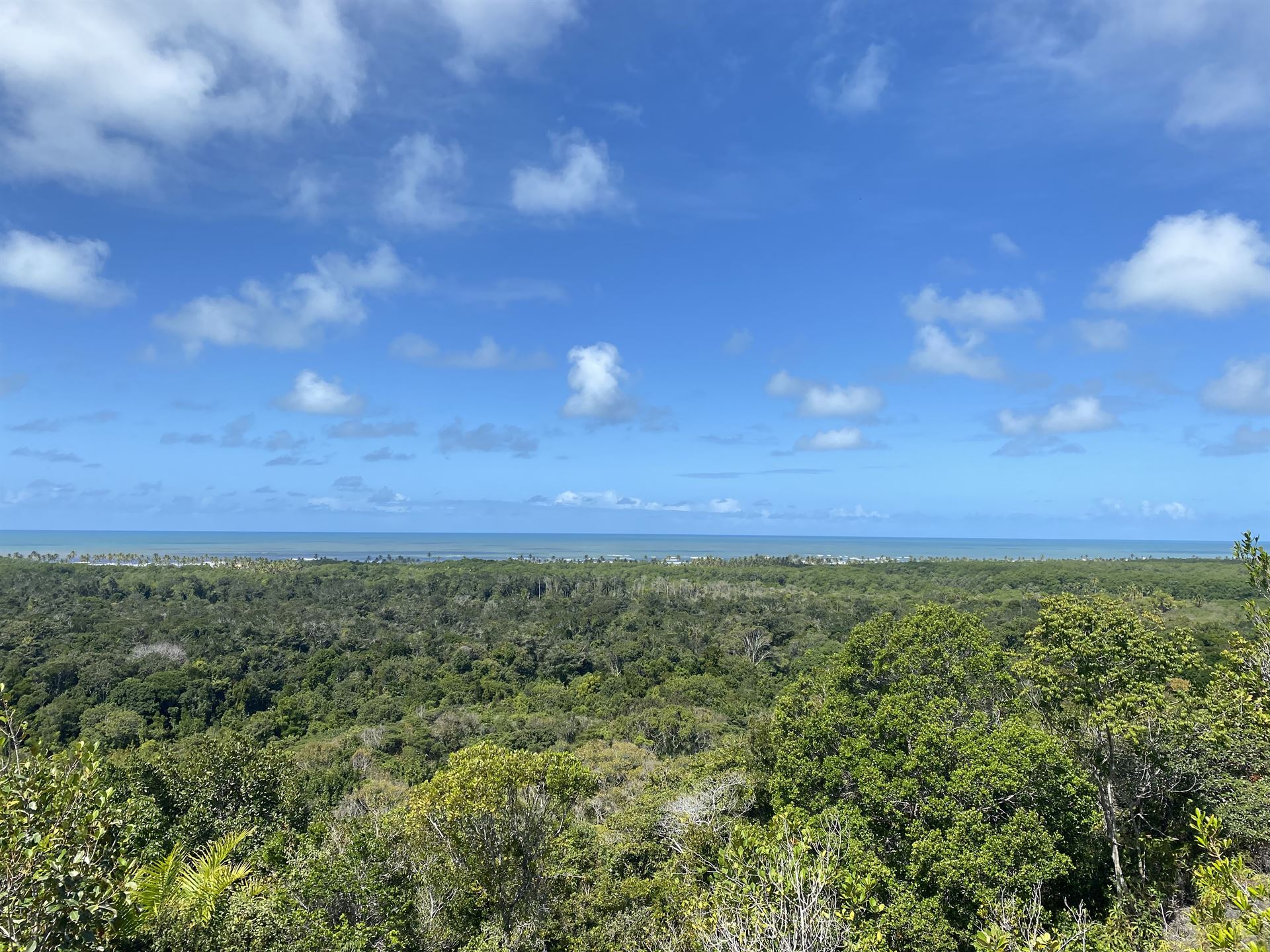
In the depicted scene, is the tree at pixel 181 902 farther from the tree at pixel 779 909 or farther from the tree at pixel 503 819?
the tree at pixel 779 909

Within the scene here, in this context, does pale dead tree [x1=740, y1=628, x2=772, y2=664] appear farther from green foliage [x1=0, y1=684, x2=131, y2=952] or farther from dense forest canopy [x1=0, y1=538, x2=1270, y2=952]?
green foliage [x1=0, y1=684, x2=131, y2=952]

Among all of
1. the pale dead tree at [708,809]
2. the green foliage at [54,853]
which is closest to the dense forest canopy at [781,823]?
the green foliage at [54,853]

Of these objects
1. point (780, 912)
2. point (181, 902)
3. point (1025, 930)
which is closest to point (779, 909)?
point (780, 912)

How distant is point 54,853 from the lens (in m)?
6.12

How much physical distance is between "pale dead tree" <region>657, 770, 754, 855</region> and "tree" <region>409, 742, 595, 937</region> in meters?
5.11

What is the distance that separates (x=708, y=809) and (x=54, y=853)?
56.0 ft

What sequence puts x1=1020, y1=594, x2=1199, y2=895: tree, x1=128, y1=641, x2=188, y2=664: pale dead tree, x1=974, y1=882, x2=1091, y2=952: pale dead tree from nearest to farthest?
x1=974, y1=882, x2=1091, y2=952: pale dead tree, x1=1020, y1=594, x2=1199, y2=895: tree, x1=128, y1=641, x2=188, y2=664: pale dead tree

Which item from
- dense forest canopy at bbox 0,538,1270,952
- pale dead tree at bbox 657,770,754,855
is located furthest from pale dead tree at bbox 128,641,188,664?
pale dead tree at bbox 657,770,754,855

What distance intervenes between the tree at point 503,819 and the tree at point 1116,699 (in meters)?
11.1

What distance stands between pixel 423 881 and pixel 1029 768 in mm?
12534

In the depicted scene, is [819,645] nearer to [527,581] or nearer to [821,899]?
[527,581]

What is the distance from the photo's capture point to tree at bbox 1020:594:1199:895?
1477cm

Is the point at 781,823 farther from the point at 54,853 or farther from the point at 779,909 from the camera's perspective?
the point at 54,853

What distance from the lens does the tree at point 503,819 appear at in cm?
1244
